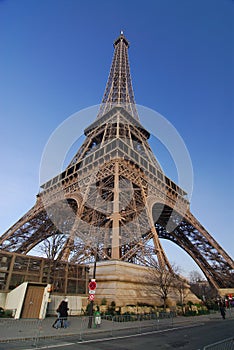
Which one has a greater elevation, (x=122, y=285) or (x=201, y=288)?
(x=201, y=288)

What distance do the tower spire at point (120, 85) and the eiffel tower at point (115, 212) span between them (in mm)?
5328

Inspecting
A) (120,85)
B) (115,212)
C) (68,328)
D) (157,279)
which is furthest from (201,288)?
(68,328)

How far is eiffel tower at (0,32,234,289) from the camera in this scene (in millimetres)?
22781

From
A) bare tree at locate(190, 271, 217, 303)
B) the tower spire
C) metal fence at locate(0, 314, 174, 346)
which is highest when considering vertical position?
the tower spire

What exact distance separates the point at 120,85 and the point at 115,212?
39137mm

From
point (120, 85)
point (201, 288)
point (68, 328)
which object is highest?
point (120, 85)

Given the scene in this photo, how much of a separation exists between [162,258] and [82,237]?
8.58 m

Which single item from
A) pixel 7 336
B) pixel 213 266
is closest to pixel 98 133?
pixel 213 266

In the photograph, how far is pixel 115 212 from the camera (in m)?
22.3

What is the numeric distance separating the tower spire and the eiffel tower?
5.33 metres

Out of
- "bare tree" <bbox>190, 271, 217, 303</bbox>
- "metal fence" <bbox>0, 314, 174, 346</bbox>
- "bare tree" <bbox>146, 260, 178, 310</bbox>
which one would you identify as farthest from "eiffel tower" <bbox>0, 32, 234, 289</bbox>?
"bare tree" <bbox>190, 271, 217, 303</bbox>

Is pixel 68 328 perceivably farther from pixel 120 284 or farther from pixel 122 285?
pixel 122 285

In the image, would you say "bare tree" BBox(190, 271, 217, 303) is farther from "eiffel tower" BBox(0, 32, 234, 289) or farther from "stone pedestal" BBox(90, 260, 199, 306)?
"stone pedestal" BBox(90, 260, 199, 306)

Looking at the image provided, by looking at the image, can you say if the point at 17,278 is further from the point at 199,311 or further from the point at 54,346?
the point at 199,311
